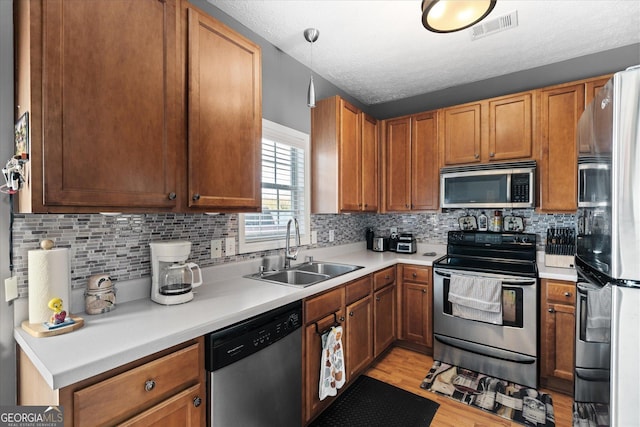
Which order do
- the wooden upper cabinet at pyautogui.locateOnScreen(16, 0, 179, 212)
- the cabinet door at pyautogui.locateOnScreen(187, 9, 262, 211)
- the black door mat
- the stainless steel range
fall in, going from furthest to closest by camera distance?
1. the stainless steel range
2. the black door mat
3. the cabinet door at pyautogui.locateOnScreen(187, 9, 262, 211)
4. the wooden upper cabinet at pyautogui.locateOnScreen(16, 0, 179, 212)

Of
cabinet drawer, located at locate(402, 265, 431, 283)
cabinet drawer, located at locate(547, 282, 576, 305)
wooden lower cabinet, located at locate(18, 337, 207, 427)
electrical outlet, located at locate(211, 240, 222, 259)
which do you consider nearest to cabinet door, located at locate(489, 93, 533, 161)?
cabinet drawer, located at locate(547, 282, 576, 305)

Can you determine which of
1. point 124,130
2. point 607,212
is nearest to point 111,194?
point 124,130

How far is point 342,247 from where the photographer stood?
10.8ft

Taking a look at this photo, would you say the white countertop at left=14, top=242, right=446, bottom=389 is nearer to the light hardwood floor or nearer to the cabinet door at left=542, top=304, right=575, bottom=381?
the light hardwood floor

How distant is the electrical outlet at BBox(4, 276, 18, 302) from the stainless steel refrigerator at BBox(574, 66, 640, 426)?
2.33 m

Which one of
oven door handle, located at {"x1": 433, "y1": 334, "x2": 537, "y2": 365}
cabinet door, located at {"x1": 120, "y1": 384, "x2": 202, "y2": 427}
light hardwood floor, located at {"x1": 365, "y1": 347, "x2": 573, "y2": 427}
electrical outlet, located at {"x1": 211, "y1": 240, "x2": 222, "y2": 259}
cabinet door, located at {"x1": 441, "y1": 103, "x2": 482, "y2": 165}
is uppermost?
cabinet door, located at {"x1": 441, "y1": 103, "x2": 482, "y2": 165}

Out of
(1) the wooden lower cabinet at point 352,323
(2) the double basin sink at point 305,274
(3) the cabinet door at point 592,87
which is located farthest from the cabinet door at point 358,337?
(3) the cabinet door at point 592,87

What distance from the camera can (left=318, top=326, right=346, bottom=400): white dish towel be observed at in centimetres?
196

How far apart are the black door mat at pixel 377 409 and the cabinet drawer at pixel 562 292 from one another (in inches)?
46.9

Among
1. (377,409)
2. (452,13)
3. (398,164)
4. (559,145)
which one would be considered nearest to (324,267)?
(377,409)

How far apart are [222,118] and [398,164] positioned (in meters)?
2.20

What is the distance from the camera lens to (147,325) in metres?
1.25

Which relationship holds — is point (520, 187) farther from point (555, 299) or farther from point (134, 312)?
point (134, 312)

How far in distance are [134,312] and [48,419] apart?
0.49 metres
